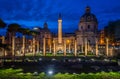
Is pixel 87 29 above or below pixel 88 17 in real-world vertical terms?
below

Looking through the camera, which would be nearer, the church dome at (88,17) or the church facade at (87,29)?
the church facade at (87,29)

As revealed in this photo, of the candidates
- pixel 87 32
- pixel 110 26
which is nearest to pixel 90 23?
pixel 87 32

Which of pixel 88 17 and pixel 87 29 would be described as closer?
pixel 87 29

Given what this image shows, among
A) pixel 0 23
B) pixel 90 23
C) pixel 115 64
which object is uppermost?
pixel 90 23

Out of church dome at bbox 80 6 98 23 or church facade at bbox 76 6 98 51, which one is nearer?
church facade at bbox 76 6 98 51

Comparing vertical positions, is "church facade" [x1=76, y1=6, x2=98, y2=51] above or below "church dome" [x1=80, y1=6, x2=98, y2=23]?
below

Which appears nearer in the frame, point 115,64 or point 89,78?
point 89,78

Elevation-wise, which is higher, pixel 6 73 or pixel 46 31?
pixel 46 31

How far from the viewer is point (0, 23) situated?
2569 cm

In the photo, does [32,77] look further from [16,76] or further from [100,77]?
[100,77]

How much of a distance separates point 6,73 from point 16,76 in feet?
2.33

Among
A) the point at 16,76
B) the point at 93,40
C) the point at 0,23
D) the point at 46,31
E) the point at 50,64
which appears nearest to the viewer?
the point at 16,76

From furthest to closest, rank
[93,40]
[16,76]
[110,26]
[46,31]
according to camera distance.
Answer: [46,31] → [93,40] → [110,26] → [16,76]

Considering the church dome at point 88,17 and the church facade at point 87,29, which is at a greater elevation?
the church dome at point 88,17
